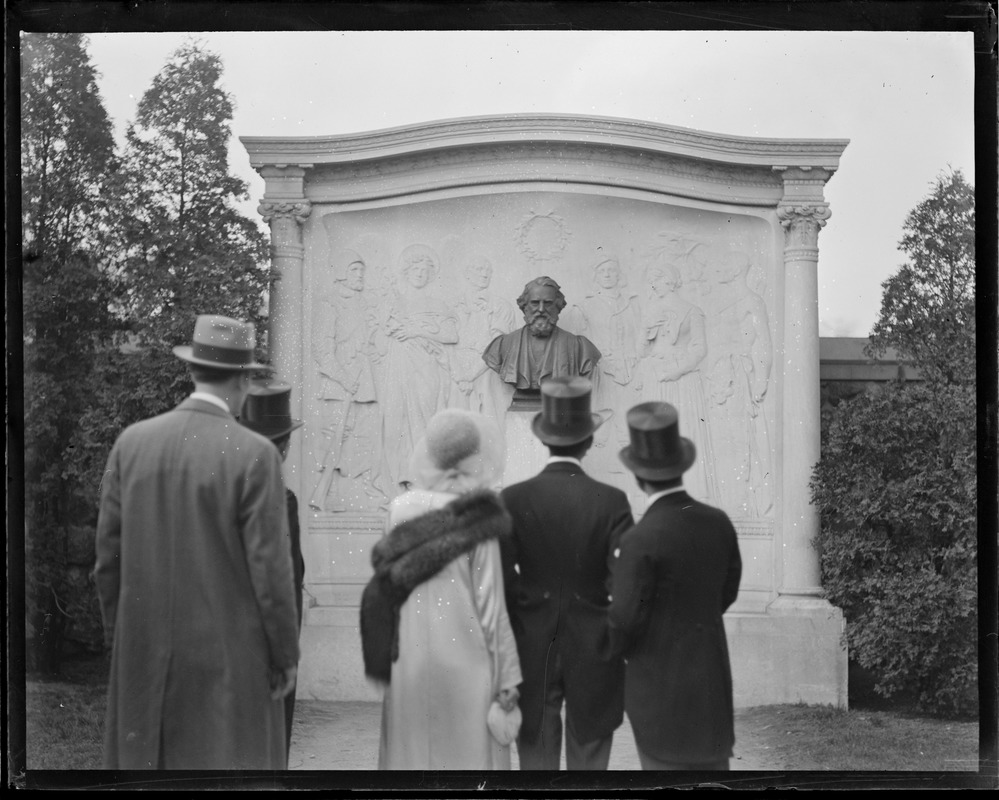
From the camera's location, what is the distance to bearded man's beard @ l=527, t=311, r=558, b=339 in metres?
5.52

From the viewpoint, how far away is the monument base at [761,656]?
5340 millimetres

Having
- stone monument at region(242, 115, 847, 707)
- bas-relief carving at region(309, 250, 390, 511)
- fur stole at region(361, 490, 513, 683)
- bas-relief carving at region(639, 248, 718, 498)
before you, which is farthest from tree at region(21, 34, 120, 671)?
bas-relief carving at region(639, 248, 718, 498)

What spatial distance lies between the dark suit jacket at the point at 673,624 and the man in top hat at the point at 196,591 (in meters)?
1.27

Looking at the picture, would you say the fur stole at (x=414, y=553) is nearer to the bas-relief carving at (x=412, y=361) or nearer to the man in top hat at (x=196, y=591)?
the man in top hat at (x=196, y=591)

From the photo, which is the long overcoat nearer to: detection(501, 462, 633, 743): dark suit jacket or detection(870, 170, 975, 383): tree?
detection(501, 462, 633, 743): dark suit jacket

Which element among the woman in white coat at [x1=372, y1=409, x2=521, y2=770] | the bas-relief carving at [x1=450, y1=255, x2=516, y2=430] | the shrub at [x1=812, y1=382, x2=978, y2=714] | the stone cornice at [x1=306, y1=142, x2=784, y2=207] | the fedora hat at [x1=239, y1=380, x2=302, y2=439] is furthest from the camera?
the bas-relief carving at [x1=450, y1=255, x2=516, y2=430]

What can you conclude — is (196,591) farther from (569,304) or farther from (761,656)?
(761,656)

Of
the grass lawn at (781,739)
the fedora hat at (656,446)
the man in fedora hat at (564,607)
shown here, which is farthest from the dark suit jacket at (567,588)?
→ the grass lawn at (781,739)

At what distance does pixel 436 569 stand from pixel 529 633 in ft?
1.65

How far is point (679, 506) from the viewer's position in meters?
4.57

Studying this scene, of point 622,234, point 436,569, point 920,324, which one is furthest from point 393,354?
point 920,324

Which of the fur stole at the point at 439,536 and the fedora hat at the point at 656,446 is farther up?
the fedora hat at the point at 656,446

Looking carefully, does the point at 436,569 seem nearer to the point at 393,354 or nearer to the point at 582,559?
the point at 582,559

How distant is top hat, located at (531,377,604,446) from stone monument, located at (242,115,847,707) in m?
0.68
